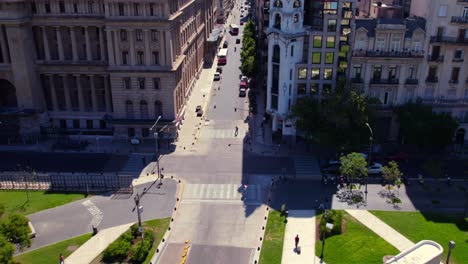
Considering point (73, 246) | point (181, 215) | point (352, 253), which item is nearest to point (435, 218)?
point (352, 253)

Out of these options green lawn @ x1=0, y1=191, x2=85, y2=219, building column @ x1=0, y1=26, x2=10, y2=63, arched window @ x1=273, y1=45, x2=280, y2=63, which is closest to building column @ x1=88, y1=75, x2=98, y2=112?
building column @ x1=0, y1=26, x2=10, y2=63

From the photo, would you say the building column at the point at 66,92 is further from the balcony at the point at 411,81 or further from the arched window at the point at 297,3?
the balcony at the point at 411,81

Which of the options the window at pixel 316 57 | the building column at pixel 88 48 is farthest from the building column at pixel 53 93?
the window at pixel 316 57

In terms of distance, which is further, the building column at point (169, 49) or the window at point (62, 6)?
the window at point (62, 6)

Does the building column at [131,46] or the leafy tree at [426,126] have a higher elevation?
the building column at [131,46]

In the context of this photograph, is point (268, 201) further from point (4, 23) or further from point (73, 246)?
point (4, 23)

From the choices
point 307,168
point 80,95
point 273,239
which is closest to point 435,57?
point 307,168

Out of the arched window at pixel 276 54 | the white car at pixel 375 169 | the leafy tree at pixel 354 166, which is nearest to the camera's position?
the leafy tree at pixel 354 166
